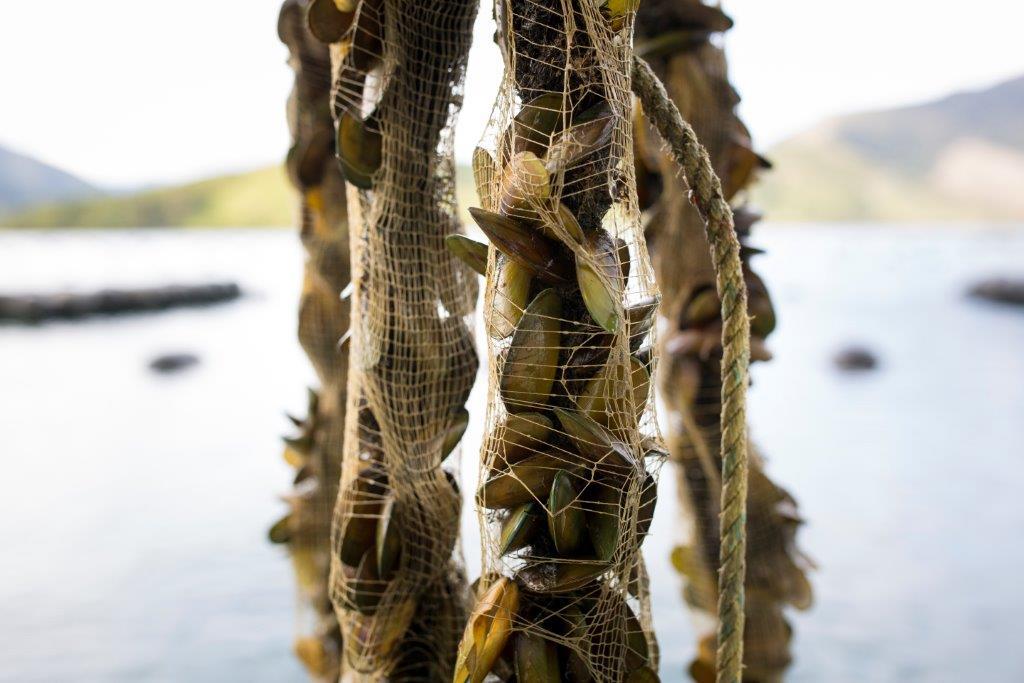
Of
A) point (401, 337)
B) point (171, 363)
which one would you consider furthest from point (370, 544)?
point (171, 363)

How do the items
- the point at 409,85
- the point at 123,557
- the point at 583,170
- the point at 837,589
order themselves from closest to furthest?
the point at 583,170, the point at 409,85, the point at 837,589, the point at 123,557

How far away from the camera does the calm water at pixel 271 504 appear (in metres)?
1.31

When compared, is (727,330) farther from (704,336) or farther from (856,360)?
(856,360)

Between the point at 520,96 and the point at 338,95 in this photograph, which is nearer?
the point at 520,96

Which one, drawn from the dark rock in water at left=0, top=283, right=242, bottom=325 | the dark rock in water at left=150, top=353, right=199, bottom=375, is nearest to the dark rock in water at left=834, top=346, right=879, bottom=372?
the dark rock in water at left=150, top=353, right=199, bottom=375

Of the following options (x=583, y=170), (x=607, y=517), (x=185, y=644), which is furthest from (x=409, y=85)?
(x=185, y=644)

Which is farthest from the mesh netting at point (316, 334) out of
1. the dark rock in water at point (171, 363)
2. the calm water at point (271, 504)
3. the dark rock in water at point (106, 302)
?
the dark rock in water at point (106, 302)

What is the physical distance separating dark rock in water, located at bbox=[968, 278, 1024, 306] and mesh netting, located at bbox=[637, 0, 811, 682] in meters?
5.11

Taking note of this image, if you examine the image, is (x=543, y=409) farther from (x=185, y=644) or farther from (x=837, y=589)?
(x=837, y=589)

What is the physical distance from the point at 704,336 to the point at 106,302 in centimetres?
495

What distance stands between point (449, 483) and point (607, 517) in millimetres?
164

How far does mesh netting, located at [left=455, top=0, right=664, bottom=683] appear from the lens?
0.37 meters

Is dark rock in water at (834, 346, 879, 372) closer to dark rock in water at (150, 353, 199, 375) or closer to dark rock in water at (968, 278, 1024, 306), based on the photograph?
dark rock in water at (968, 278, 1024, 306)

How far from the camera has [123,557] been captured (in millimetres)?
1616
